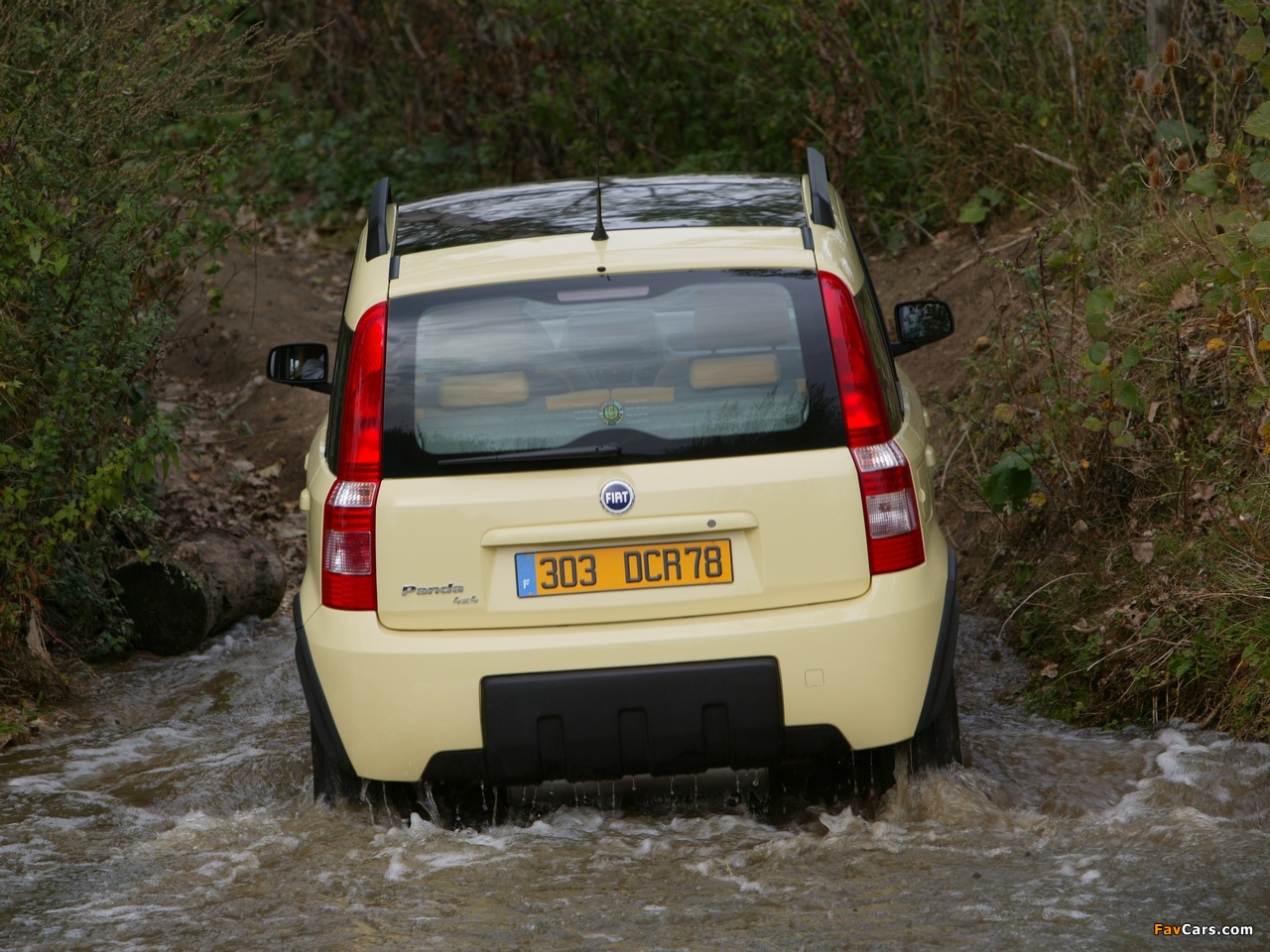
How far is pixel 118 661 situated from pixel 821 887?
165 inches

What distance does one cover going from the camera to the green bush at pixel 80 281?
593 centimetres

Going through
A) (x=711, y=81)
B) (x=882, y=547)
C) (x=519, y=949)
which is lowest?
(x=519, y=949)

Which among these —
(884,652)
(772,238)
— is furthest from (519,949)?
(772,238)

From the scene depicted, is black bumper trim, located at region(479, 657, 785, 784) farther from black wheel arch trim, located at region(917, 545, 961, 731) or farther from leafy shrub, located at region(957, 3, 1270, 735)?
leafy shrub, located at region(957, 3, 1270, 735)

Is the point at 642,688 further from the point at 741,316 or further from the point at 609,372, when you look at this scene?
the point at 741,316

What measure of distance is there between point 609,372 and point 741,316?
1.31 feet

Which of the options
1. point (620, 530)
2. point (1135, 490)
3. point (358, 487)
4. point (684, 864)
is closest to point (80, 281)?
point (358, 487)

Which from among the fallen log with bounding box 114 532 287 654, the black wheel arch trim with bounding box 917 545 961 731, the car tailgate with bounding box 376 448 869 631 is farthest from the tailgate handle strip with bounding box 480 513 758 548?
the fallen log with bounding box 114 532 287 654

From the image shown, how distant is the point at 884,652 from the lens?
156 inches

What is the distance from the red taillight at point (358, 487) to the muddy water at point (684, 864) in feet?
2.66

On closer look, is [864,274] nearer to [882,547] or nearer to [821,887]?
[882,547]

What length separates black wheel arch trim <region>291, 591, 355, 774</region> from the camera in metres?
4.12

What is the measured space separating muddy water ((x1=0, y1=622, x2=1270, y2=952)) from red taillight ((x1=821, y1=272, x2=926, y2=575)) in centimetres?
81

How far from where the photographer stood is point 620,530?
3.92m
